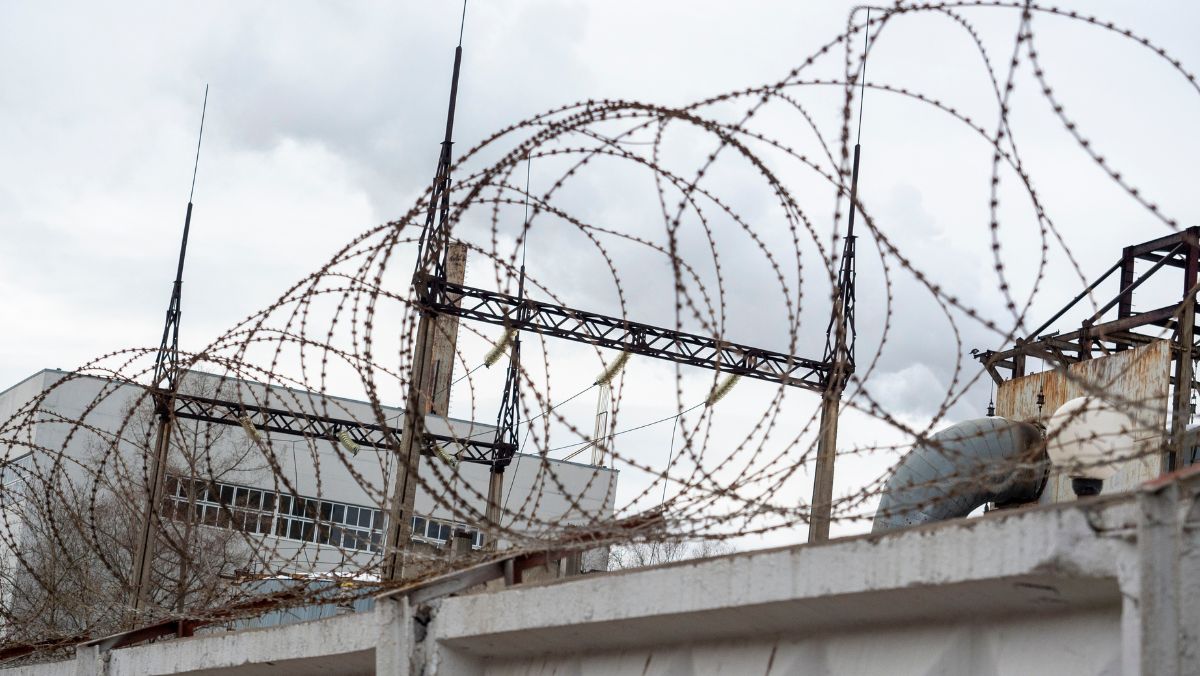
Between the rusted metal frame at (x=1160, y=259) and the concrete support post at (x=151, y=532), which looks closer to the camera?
the concrete support post at (x=151, y=532)

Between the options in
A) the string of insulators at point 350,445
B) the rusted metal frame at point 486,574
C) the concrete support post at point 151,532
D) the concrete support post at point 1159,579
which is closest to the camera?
the concrete support post at point 1159,579

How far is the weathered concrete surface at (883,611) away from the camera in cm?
306

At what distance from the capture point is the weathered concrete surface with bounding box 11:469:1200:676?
3057 millimetres

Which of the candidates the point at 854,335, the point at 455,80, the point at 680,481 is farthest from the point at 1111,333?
the point at 680,481

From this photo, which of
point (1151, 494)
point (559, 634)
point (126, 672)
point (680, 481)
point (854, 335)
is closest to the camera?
point (1151, 494)

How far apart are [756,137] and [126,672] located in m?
4.56

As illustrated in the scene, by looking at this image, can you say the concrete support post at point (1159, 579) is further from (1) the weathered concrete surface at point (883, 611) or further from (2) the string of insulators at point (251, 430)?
(2) the string of insulators at point (251, 430)

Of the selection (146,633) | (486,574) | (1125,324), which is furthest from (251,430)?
(1125,324)

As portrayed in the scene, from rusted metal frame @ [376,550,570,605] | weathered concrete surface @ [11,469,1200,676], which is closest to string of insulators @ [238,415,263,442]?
weathered concrete surface @ [11,469,1200,676]

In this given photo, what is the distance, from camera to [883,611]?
3.84m

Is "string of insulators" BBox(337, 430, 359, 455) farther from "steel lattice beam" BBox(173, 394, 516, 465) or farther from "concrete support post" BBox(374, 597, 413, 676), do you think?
"concrete support post" BBox(374, 597, 413, 676)

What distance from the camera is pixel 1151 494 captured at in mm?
3055

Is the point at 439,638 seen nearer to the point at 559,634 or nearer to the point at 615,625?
the point at 559,634

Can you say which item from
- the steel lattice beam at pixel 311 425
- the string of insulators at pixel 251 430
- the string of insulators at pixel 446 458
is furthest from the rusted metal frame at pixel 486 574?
the string of insulators at pixel 251 430
